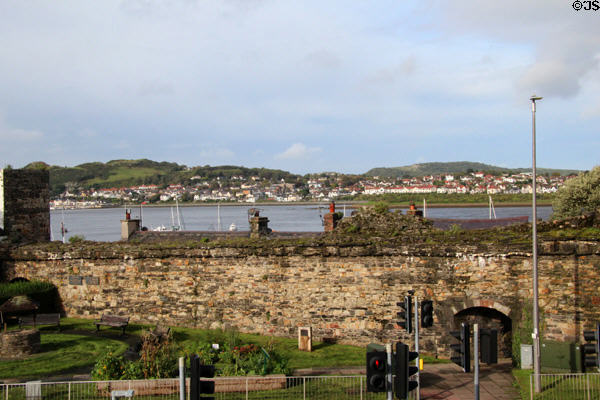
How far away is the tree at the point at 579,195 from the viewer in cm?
3922

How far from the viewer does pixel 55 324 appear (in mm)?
17172

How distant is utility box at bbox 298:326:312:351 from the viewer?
616 inches

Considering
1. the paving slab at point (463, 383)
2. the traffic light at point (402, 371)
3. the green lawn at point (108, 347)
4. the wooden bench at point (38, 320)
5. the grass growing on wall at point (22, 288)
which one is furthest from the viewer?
the grass growing on wall at point (22, 288)

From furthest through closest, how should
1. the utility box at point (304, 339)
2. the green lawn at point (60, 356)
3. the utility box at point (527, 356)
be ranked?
the utility box at point (304, 339)
the utility box at point (527, 356)
the green lawn at point (60, 356)

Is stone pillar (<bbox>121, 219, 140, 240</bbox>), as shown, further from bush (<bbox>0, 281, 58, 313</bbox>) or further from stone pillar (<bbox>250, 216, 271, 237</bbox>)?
bush (<bbox>0, 281, 58, 313</bbox>)

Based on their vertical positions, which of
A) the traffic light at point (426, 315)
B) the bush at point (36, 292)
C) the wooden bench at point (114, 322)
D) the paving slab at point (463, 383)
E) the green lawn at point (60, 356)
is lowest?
the paving slab at point (463, 383)

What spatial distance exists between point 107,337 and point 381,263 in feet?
29.8

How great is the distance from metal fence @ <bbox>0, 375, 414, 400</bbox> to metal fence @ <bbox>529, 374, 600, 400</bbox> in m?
3.85

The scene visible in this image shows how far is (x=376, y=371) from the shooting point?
7.43m

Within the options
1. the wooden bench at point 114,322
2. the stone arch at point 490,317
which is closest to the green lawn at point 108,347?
the wooden bench at point 114,322

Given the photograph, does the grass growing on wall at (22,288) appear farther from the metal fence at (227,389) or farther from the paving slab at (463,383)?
the paving slab at (463,383)

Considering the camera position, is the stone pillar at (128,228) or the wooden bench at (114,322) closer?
the wooden bench at (114,322)

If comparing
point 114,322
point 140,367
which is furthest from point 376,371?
point 114,322

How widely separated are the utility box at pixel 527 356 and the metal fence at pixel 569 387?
4.26 ft
